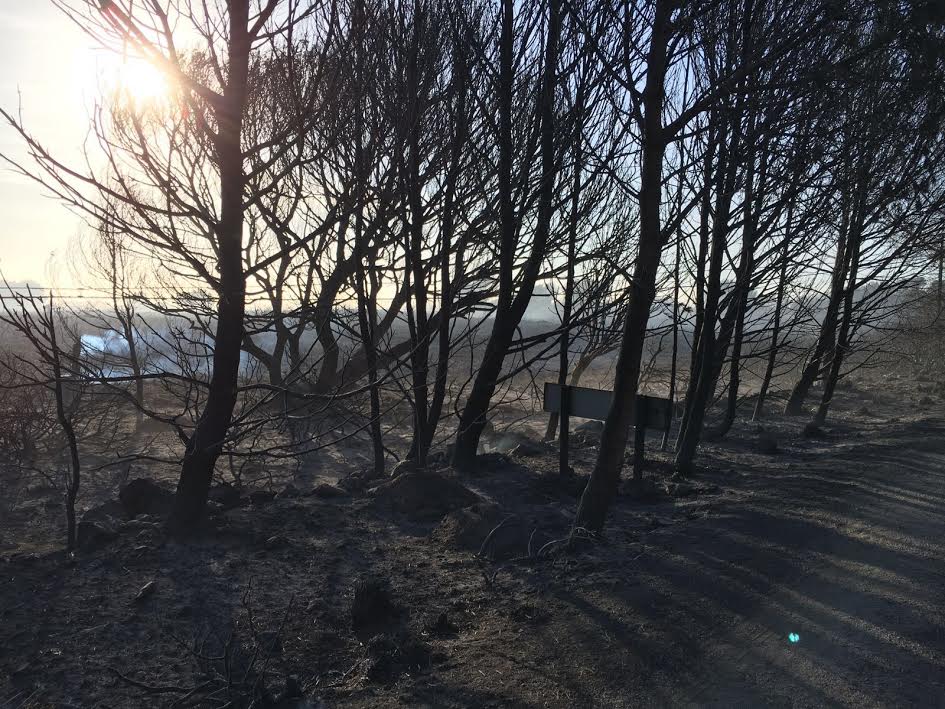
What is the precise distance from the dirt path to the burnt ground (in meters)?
0.02

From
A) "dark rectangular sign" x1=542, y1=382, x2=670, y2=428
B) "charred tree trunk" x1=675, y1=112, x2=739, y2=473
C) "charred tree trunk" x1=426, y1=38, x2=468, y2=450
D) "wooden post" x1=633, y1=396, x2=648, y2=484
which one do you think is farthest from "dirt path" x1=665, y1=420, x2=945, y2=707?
"charred tree trunk" x1=426, y1=38, x2=468, y2=450

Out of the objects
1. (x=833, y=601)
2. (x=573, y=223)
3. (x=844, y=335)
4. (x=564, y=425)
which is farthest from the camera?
(x=844, y=335)

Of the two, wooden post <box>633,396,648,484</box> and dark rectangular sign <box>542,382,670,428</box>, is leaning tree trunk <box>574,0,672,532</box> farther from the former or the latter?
wooden post <box>633,396,648,484</box>

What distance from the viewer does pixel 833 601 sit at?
432cm

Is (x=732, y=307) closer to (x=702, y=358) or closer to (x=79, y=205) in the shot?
(x=702, y=358)

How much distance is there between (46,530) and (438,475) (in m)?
4.53

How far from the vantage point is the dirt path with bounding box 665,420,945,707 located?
340 centimetres

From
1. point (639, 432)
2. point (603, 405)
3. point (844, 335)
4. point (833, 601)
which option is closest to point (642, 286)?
point (603, 405)

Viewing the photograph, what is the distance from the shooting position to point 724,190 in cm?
840

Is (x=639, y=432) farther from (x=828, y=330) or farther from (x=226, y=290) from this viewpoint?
(x=828, y=330)

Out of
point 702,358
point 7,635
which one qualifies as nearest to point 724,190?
point 702,358

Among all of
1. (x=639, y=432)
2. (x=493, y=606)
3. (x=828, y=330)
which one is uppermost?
(x=828, y=330)

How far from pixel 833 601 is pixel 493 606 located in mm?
1988

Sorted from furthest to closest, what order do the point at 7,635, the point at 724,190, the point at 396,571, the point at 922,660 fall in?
the point at 724,190, the point at 396,571, the point at 7,635, the point at 922,660
